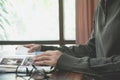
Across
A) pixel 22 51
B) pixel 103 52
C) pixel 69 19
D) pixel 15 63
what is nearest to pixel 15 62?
pixel 15 63

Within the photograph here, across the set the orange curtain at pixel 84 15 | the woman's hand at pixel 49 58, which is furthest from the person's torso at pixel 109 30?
the orange curtain at pixel 84 15

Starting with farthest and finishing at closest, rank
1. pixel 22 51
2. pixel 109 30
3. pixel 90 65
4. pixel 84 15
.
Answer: pixel 84 15 → pixel 22 51 → pixel 109 30 → pixel 90 65

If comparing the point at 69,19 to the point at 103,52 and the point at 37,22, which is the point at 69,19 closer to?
the point at 37,22

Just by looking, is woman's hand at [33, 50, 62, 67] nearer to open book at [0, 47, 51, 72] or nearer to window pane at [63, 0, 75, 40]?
open book at [0, 47, 51, 72]

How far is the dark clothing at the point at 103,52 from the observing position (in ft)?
3.33

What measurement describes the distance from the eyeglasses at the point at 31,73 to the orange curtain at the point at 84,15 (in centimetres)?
210

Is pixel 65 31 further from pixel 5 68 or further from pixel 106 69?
pixel 106 69

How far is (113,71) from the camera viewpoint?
1006 mm

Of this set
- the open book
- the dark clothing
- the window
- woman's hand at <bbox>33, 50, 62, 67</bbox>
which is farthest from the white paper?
the window

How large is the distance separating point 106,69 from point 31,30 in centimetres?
283

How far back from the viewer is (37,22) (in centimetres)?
372

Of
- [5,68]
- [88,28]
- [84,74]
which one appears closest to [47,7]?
[88,28]

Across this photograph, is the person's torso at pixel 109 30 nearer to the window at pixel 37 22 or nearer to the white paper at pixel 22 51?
the white paper at pixel 22 51

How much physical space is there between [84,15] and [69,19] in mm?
416
